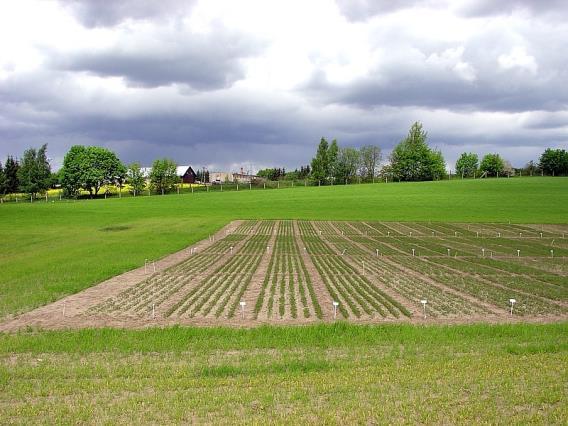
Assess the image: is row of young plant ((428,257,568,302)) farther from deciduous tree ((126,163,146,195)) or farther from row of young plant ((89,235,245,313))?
deciduous tree ((126,163,146,195))

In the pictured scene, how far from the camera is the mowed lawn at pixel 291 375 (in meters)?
10.8

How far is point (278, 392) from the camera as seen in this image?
12.1 m

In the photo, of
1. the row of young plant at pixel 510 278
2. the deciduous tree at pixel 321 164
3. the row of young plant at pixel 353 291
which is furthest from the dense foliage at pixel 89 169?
the row of young plant at pixel 510 278

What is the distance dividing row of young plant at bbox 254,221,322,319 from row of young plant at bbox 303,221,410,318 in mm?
1236

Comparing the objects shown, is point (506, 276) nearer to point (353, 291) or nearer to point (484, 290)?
point (484, 290)

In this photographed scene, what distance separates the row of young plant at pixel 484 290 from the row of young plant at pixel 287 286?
865 cm

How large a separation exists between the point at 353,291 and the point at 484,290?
299 inches

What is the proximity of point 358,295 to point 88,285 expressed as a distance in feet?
52.2

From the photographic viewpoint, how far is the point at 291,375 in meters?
13.6

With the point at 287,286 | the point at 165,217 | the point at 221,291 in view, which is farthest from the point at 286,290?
the point at 165,217

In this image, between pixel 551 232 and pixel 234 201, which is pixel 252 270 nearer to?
pixel 551 232

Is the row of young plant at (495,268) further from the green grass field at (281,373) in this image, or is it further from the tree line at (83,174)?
the tree line at (83,174)

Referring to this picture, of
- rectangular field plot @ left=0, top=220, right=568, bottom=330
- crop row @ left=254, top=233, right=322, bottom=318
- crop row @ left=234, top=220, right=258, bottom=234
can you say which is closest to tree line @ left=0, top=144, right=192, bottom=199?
crop row @ left=234, top=220, right=258, bottom=234

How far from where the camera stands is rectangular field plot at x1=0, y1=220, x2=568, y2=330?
2272cm
